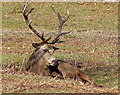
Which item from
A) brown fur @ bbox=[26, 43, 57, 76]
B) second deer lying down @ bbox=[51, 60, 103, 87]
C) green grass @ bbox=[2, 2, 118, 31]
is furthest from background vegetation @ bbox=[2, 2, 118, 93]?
second deer lying down @ bbox=[51, 60, 103, 87]

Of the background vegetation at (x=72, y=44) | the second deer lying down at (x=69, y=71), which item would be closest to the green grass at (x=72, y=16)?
the background vegetation at (x=72, y=44)

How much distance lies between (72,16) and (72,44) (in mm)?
6701

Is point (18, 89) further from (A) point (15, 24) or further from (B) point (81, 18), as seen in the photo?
(B) point (81, 18)

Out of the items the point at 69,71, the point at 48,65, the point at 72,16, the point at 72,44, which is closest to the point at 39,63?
the point at 48,65

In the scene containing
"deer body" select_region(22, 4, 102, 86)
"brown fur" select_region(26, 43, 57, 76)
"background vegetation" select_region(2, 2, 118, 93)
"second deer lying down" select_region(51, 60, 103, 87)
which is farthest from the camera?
"brown fur" select_region(26, 43, 57, 76)

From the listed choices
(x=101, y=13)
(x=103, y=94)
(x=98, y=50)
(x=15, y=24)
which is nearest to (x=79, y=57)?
(x=98, y=50)

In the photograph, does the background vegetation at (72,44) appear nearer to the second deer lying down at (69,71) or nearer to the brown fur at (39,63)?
the brown fur at (39,63)

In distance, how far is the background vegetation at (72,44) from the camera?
370 inches

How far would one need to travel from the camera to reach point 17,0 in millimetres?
26172

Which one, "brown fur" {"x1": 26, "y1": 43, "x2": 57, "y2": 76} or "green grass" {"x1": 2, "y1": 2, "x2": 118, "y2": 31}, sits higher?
"green grass" {"x1": 2, "y1": 2, "x2": 118, "y2": 31}

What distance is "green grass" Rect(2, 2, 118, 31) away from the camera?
2162cm

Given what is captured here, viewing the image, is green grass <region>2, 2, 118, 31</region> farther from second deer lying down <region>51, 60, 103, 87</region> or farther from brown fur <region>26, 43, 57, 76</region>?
second deer lying down <region>51, 60, 103, 87</region>

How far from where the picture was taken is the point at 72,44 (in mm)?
Answer: 17266

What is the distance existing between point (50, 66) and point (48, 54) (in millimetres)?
278
